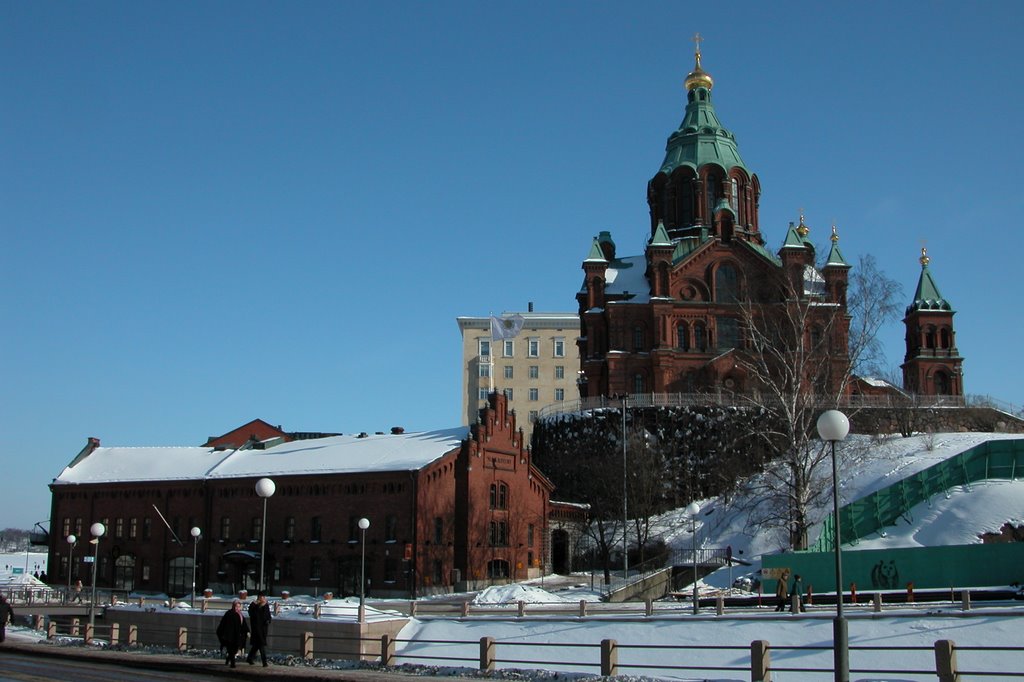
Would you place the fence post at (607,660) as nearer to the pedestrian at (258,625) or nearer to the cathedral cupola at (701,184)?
the pedestrian at (258,625)

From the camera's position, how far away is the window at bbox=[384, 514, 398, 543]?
5194 cm

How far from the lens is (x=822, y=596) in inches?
1371

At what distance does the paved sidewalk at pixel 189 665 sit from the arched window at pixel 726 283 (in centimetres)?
5448

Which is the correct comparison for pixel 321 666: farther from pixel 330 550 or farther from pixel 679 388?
pixel 679 388

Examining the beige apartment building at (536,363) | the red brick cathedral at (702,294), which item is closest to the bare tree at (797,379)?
the red brick cathedral at (702,294)

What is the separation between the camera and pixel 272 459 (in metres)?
60.2

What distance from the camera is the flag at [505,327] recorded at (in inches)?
2692

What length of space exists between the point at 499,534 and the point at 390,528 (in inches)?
289

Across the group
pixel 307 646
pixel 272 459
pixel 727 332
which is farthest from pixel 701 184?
pixel 307 646

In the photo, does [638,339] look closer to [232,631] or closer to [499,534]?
[499,534]

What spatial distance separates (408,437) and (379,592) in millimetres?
10410

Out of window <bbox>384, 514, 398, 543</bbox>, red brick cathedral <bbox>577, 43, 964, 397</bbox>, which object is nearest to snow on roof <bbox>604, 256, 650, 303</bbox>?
red brick cathedral <bbox>577, 43, 964, 397</bbox>

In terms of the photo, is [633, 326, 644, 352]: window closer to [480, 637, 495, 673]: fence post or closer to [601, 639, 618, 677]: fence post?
[480, 637, 495, 673]: fence post

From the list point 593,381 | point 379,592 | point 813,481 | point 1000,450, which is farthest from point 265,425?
point 1000,450
